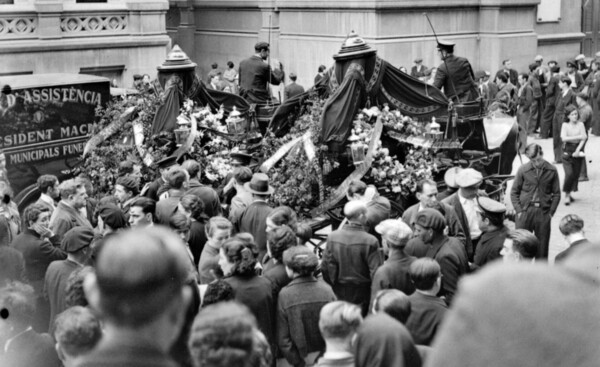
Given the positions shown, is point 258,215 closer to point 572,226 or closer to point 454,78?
point 572,226

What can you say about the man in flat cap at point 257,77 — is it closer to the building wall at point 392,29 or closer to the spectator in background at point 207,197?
the spectator in background at point 207,197

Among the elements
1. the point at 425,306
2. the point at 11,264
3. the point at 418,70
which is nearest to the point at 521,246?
the point at 425,306

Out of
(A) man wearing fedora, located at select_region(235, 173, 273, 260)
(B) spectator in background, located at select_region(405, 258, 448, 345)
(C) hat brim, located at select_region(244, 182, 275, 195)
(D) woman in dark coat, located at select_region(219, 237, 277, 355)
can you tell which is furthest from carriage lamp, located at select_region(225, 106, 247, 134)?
(B) spectator in background, located at select_region(405, 258, 448, 345)

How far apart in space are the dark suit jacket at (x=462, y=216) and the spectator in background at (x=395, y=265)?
6.87ft

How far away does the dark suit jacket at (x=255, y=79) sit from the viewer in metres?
16.0

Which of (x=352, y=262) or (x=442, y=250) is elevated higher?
(x=442, y=250)

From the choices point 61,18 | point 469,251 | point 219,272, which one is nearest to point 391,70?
point 469,251

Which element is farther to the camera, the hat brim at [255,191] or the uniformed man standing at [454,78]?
the uniformed man standing at [454,78]

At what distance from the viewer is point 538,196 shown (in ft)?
34.0

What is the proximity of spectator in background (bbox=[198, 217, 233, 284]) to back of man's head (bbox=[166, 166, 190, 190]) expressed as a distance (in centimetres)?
193

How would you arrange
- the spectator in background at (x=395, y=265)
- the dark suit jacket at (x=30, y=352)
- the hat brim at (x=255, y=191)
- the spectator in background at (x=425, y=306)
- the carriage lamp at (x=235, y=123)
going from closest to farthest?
1. the dark suit jacket at (x=30, y=352)
2. the spectator in background at (x=425, y=306)
3. the spectator in background at (x=395, y=265)
4. the hat brim at (x=255, y=191)
5. the carriage lamp at (x=235, y=123)

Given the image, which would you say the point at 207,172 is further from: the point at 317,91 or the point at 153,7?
the point at 153,7

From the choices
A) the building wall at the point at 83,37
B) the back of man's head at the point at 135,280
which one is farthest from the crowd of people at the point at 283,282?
the building wall at the point at 83,37

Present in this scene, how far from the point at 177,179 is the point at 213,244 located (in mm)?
2106
